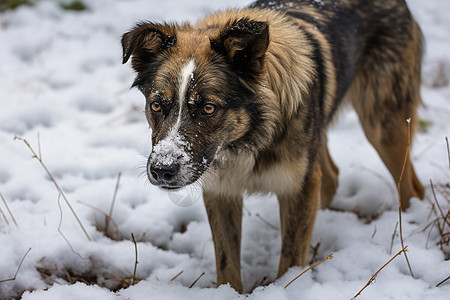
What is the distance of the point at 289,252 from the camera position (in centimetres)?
317

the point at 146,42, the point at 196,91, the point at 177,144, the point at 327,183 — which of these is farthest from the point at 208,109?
the point at 327,183

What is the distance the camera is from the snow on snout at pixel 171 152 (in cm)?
234

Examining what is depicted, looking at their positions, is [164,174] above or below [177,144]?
below

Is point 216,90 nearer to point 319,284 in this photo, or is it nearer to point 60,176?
point 319,284

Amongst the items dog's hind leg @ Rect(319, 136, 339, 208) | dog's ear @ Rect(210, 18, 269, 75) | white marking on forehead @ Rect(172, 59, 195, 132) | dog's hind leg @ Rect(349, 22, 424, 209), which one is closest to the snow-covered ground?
dog's hind leg @ Rect(319, 136, 339, 208)

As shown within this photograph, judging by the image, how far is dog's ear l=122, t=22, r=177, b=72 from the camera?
2551mm

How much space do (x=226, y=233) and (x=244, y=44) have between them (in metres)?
1.37

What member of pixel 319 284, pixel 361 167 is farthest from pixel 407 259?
pixel 361 167

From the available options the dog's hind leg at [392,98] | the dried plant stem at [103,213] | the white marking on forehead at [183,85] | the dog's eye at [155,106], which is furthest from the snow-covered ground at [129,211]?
the white marking on forehead at [183,85]

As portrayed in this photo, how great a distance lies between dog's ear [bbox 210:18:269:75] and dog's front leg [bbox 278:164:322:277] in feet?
3.03

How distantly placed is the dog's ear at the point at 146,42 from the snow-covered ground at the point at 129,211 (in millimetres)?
682

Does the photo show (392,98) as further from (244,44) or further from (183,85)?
(183,85)

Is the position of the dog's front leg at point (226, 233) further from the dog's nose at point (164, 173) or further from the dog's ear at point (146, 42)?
the dog's ear at point (146, 42)

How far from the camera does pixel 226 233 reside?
10.6ft
